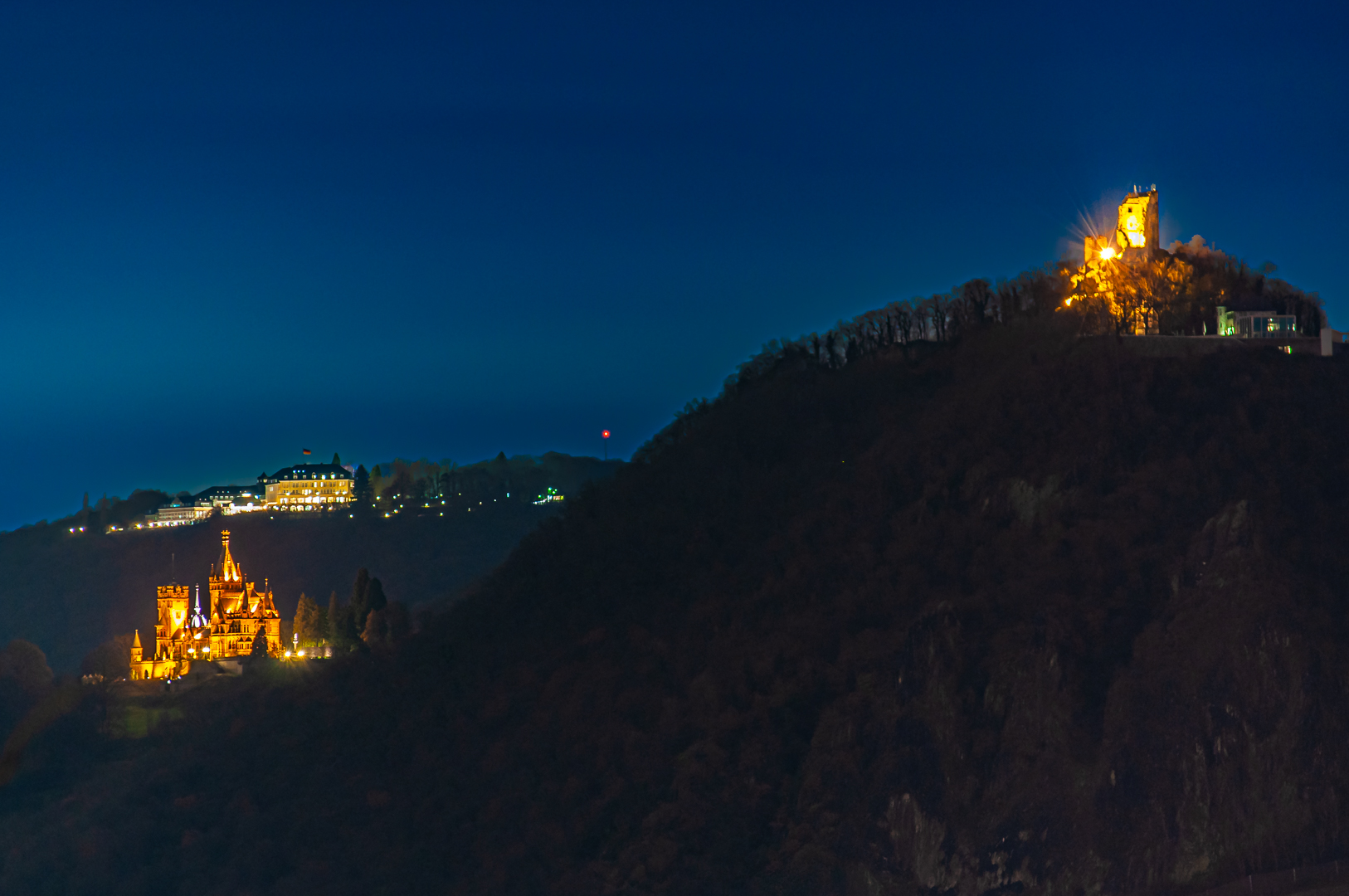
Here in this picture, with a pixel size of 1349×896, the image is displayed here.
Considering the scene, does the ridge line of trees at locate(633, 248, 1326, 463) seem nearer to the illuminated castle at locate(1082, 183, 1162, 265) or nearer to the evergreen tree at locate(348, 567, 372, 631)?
the illuminated castle at locate(1082, 183, 1162, 265)

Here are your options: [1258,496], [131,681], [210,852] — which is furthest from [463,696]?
[131,681]

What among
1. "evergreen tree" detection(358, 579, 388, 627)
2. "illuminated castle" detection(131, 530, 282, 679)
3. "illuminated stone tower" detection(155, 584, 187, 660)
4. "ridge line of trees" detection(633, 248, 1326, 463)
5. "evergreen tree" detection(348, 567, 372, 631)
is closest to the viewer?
"ridge line of trees" detection(633, 248, 1326, 463)

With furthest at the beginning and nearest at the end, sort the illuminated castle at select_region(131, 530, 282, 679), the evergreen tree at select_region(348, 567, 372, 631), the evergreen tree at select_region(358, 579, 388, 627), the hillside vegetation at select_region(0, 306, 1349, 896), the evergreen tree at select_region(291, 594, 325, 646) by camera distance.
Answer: the illuminated castle at select_region(131, 530, 282, 679)
the evergreen tree at select_region(291, 594, 325, 646)
the evergreen tree at select_region(358, 579, 388, 627)
the evergreen tree at select_region(348, 567, 372, 631)
the hillside vegetation at select_region(0, 306, 1349, 896)

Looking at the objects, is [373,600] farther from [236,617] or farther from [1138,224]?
[1138,224]

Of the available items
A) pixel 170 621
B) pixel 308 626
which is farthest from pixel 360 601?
pixel 170 621

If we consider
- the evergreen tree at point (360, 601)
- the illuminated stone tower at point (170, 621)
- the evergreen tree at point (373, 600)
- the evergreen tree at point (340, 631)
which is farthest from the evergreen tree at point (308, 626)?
the illuminated stone tower at point (170, 621)

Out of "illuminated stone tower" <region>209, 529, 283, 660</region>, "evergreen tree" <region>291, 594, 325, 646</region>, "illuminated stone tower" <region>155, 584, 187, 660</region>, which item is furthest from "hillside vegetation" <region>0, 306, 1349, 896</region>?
"illuminated stone tower" <region>155, 584, 187, 660</region>
